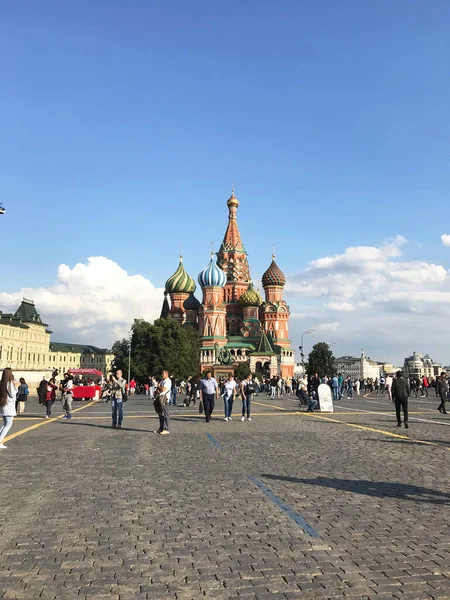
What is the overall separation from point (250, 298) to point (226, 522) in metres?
98.0

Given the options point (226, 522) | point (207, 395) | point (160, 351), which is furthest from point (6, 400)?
point (160, 351)

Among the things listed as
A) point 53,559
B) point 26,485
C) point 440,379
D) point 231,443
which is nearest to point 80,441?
point 231,443

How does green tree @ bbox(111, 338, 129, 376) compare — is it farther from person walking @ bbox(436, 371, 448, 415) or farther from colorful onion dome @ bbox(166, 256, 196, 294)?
person walking @ bbox(436, 371, 448, 415)

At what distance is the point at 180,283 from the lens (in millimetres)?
109312

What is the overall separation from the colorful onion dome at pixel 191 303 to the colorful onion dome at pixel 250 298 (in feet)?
29.2

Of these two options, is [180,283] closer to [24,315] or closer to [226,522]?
[24,315]

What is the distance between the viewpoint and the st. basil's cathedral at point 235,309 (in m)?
97.7

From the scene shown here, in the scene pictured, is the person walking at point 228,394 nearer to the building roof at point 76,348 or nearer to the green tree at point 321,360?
the green tree at point 321,360

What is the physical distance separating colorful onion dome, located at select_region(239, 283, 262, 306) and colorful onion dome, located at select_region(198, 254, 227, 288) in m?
6.81

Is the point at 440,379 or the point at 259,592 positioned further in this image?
the point at 440,379

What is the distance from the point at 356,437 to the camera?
13.6 meters

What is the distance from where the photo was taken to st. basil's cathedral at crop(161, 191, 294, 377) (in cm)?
9769

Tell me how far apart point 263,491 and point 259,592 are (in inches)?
134

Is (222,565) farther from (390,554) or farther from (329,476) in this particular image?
(329,476)
